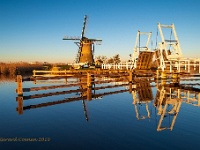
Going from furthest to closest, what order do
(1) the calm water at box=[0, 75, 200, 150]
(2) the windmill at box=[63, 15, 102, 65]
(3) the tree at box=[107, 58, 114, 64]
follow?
(3) the tree at box=[107, 58, 114, 64]
(2) the windmill at box=[63, 15, 102, 65]
(1) the calm water at box=[0, 75, 200, 150]

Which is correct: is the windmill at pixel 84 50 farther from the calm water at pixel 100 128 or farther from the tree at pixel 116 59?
the calm water at pixel 100 128

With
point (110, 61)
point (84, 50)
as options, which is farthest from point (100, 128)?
point (110, 61)

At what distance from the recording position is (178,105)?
565 inches

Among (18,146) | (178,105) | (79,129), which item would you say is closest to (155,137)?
(79,129)

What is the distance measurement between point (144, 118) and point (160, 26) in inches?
663

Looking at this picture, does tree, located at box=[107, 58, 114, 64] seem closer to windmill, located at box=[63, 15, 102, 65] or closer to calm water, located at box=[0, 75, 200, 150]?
windmill, located at box=[63, 15, 102, 65]

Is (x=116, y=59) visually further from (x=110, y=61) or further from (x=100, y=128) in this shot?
(x=100, y=128)

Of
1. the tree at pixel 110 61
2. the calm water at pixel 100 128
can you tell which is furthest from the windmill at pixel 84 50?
the calm water at pixel 100 128

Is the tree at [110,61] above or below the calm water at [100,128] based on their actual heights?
above

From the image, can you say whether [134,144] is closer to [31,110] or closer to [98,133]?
[98,133]

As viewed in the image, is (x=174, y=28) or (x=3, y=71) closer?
(x=174, y=28)

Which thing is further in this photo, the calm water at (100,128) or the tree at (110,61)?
the tree at (110,61)

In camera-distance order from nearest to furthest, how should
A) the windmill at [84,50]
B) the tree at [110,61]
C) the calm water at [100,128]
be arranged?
the calm water at [100,128]
the windmill at [84,50]
the tree at [110,61]

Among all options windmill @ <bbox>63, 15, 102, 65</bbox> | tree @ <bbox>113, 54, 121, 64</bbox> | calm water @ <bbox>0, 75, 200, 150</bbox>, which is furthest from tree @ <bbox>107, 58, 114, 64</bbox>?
calm water @ <bbox>0, 75, 200, 150</bbox>
